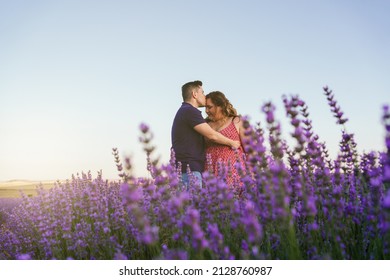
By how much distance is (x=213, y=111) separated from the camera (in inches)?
211

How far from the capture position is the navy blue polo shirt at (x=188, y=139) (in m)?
4.86

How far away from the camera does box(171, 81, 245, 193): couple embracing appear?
189 inches

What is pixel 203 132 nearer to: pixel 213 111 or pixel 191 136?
pixel 191 136

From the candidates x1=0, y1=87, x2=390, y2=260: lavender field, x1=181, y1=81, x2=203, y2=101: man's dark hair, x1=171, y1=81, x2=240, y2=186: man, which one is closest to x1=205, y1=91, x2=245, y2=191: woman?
x1=171, y1=81, x2=240, y2=186: man

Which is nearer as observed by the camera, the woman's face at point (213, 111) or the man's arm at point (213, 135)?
the man's arm at point (213, 135)

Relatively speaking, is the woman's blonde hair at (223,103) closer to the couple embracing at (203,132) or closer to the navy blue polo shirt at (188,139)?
the couple embracing at (203,132)

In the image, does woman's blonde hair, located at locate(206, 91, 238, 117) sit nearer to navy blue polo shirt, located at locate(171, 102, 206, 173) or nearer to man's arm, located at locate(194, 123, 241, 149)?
navy blue polo shirt, located at locate(171, 102, 206, 173)

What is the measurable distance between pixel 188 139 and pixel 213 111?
631 mm

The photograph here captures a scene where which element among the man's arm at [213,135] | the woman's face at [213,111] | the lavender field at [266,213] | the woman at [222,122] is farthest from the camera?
the woman's face at [213,111]

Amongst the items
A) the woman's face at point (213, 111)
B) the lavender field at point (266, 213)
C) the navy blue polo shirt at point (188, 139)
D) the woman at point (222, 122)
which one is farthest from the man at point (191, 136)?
the lavender field at point (266, 213)

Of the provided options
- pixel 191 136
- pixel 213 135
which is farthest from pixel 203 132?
pixel 191 136

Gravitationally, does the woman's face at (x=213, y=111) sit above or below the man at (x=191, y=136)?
above
